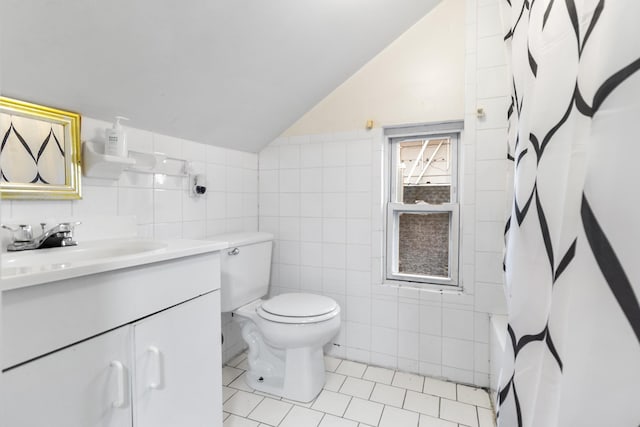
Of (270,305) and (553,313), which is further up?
(553,313)

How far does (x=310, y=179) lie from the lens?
6.69 ft

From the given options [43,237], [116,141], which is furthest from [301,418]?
[116,141]

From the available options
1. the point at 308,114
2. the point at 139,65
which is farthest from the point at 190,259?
the point at 308,114

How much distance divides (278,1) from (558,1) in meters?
0.96

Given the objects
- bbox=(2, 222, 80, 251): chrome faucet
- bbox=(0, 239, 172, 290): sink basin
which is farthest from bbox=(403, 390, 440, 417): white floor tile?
bbox=(2, 222, 80, 251): chrome faucet

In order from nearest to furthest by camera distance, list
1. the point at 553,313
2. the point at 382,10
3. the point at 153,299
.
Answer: the point at 553,313, the point at 153,299, the point at 382,10

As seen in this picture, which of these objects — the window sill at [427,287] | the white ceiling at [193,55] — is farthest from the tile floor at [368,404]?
the white ceiling at [193,55]

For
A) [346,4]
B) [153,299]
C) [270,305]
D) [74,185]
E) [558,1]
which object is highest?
[346,4]

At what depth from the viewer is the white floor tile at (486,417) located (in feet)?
4.60

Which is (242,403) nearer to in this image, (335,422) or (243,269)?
(335,422)

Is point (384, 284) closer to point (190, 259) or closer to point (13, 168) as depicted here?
point (190, 259)

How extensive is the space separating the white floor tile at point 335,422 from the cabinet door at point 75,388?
34.1 inches

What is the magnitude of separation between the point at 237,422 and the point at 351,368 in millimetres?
721

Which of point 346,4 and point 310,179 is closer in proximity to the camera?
point 346,4
